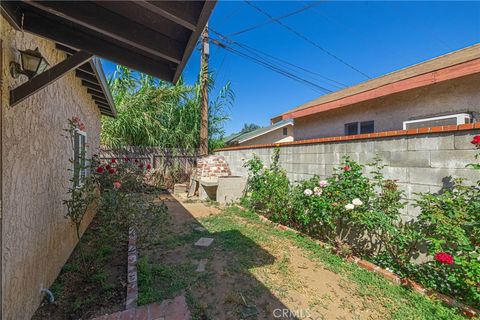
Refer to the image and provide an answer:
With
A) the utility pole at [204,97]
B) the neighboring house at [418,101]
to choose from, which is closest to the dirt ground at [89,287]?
the neighboring house at [418,101]

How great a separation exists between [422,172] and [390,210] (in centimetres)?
67

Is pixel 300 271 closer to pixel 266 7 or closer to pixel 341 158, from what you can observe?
pixel 341 158

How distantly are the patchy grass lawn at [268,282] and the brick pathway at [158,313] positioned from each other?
12cm

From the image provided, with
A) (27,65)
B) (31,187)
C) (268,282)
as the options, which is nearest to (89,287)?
(31,187)

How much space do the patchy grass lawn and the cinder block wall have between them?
47.3 inches

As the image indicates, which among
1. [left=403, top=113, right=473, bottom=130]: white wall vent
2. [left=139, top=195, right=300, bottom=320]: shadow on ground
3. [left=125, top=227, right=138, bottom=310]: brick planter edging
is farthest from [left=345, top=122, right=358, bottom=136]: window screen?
[left=125, top=227, right=138, bottom=310]: brick planter edging

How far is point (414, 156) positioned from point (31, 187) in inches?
187

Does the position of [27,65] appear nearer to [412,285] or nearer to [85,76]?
[85,76]

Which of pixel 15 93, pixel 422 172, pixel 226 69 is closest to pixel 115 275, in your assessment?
pixel 15 93

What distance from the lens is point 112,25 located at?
209 centimetres

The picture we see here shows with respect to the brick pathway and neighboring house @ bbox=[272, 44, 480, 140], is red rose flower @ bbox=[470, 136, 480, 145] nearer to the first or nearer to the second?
neighboring house @ bbox=[272, 44, 480, 140]

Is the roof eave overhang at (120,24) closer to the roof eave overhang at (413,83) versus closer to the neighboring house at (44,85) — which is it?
the neighboring house at (44,85)

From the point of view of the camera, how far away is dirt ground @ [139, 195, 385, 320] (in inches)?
99.8

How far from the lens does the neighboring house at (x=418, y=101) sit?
3.80m
